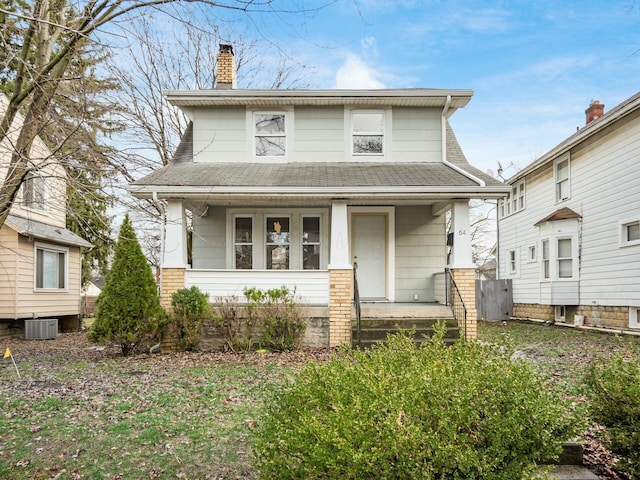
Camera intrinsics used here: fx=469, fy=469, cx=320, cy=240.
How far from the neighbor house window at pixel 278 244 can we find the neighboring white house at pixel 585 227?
895 cm

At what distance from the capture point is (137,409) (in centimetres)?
570

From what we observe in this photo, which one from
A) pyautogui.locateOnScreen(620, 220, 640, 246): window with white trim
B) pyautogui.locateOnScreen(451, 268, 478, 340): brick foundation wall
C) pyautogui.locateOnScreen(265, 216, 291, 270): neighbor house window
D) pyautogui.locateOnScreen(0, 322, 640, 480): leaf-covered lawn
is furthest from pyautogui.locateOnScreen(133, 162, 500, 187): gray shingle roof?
pyautogui.locateOnScreen(620, 220, 640, 246): window with white trim

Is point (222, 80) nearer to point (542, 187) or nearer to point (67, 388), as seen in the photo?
point (67, 388)

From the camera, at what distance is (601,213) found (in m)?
13.8

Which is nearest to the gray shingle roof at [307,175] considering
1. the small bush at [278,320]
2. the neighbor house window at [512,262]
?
the small bush at [278,320]

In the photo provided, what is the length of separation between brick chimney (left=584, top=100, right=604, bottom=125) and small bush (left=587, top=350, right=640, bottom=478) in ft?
51.1

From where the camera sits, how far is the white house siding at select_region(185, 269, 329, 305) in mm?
10375

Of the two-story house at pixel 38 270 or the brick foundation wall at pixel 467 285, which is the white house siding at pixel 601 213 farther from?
the two-story house at pixel 38 270

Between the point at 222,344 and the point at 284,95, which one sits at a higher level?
Answer: the point at 284,95

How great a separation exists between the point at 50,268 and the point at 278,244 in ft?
29.5

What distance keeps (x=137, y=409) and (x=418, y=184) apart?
22.9ft

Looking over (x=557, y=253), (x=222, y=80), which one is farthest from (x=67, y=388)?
(x=557, y=253)

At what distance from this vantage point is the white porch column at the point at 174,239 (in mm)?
10180

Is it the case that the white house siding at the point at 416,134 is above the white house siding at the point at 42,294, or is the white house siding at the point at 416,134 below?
above
